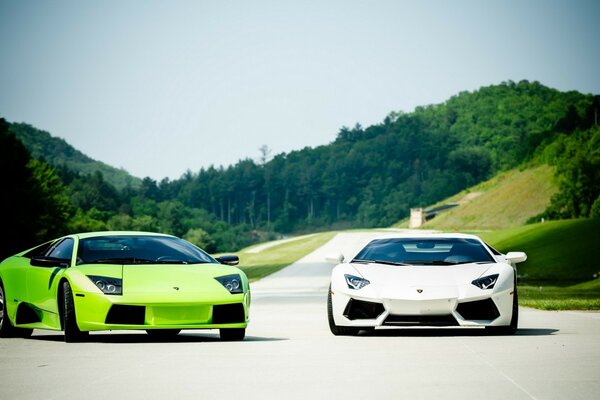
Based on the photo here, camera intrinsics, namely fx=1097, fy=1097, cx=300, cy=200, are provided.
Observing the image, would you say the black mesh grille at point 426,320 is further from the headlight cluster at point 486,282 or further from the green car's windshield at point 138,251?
the green car's windshield at point 138,251

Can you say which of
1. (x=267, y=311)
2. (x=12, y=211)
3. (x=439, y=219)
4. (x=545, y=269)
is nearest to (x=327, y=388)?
(x=267, y=311)

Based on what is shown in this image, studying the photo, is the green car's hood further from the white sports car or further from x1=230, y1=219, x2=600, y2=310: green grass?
x1=230, y1=219, x2=600, y2=310: green grass

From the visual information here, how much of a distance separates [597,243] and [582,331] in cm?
4406

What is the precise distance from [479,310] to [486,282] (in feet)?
1.26

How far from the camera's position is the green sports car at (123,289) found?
12711mm

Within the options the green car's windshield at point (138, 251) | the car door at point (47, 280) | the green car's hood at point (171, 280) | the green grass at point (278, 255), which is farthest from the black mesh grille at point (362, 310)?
the green grass at point (278, 255)

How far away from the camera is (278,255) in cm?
9181

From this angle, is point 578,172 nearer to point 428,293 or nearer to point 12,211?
point 12,211

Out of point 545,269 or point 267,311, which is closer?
point 267,311

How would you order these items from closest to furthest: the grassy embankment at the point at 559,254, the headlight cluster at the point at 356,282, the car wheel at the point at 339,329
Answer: the headlight cluster at the point at 356,282, the car wheel at the point at 339,329, the grassy embankment at the point at 559,254

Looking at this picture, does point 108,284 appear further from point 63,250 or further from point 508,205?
point 508,205

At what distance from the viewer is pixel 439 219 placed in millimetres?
136000

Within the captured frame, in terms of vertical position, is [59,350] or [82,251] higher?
[82,251]

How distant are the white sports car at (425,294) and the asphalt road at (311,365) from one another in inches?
10.1
